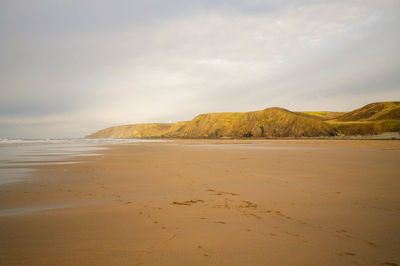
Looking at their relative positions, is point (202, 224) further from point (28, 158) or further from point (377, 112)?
point (377, 112)

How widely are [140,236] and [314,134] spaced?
80.1 meters

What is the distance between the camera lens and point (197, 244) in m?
3.31

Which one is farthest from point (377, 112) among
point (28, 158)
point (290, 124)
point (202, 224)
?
point (28, 158)

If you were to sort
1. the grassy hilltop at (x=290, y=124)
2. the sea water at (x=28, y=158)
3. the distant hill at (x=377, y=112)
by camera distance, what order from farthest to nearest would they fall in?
the distant hill at (x=377, y=112)
the grassy hilltop at (x=290, y=124)
the sea water at (x=28, y=158)

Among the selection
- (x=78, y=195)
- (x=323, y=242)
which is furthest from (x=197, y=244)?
(x=78, y=195)

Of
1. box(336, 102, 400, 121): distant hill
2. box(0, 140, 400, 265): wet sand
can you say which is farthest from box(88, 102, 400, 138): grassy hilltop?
box(0, 140, 400, 265): wet sand

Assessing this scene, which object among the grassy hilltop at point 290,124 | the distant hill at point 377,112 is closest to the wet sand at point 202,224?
the grassy hilltop at point 290,124

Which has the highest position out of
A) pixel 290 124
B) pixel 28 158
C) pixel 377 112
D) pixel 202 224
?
pixel 377 112

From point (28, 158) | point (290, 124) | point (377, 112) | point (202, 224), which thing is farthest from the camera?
point (377, 112)

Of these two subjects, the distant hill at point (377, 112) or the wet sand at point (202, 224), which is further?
the distant hill at point (377, 112)

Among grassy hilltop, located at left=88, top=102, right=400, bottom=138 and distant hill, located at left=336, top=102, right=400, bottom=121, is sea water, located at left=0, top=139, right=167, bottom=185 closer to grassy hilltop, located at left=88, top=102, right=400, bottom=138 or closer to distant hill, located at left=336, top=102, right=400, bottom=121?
grassy hilltop, located at left=88, top=102, right=400, bottom=138

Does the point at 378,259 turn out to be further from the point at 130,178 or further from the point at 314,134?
the point at 314,134

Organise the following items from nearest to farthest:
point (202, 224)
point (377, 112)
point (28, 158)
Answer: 1. point (202, 224)
2. point (28, 158)
3. point (377, 112)

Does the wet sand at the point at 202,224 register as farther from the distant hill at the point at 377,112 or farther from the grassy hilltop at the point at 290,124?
the distant hill at the point at 377,112
